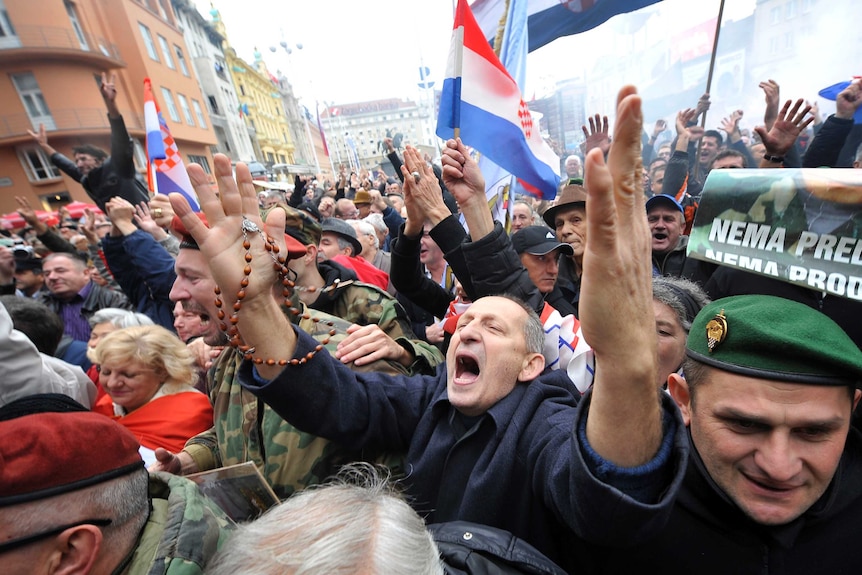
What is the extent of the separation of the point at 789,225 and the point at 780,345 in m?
0.60

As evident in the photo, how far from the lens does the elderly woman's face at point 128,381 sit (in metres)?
2.33

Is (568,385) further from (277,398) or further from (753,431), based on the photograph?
(277,398)

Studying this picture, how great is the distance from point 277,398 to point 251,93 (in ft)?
225

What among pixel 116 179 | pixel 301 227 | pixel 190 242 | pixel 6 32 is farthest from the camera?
pixel 6 32

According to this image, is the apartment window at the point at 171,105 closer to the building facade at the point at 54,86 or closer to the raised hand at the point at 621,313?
the building facade at the point at 54,86

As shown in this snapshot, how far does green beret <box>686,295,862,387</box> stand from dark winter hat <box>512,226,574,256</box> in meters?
1.60

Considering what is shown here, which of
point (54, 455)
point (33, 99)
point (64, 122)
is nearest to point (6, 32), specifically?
point (33, 99)

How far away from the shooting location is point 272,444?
162cm

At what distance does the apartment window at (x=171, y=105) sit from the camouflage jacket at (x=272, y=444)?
3654 centimetres

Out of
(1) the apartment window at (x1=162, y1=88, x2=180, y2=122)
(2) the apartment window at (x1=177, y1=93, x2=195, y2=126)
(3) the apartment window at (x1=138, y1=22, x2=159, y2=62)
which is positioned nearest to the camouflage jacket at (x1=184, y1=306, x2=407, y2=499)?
(1) the apartment window at (x1=162, y1=88, x2=180, y2=122)

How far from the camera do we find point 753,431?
113cm

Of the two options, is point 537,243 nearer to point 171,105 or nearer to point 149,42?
point 171,105

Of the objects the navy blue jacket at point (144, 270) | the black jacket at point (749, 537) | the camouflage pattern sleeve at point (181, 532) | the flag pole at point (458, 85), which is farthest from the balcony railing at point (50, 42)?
the black jacket at point (749, 537)

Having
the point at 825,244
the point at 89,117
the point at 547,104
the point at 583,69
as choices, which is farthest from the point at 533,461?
the point at 89,117
